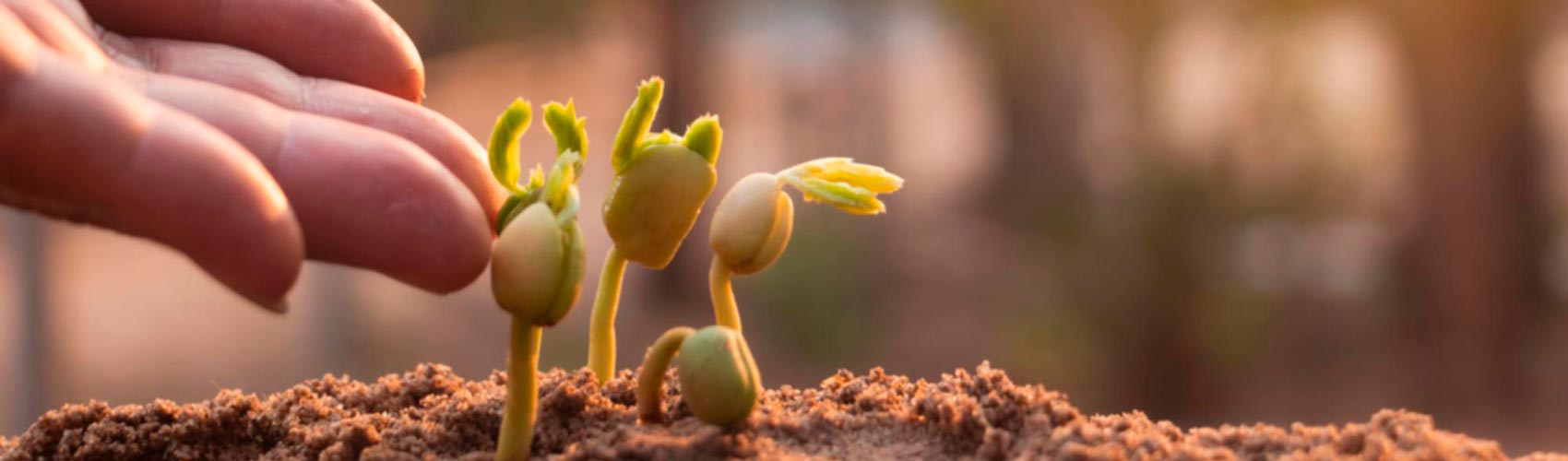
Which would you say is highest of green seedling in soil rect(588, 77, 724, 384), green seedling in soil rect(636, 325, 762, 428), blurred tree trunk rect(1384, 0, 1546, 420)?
blurred tree trunk rect(1384, 0, 1546, 420)

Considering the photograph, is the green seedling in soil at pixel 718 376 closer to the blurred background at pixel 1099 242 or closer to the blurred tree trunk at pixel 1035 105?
the blurred background at pixel 1099 242

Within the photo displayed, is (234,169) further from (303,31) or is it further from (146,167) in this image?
(303,31)

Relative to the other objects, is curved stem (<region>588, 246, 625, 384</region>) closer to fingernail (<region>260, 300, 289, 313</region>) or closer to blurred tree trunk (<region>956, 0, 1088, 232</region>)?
fingernail (<region>260, 300, 289, 313</region>)

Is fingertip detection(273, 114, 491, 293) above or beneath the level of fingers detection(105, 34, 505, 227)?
beneath

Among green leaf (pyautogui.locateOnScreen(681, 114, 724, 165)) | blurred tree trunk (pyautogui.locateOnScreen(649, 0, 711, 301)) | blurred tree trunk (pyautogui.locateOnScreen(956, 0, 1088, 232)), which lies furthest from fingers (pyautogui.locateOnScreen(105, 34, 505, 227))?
blurred tree trunk (pyautogui.locateOnScreen(649, 0, 711, 301))

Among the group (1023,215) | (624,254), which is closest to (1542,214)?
(1023,215)
